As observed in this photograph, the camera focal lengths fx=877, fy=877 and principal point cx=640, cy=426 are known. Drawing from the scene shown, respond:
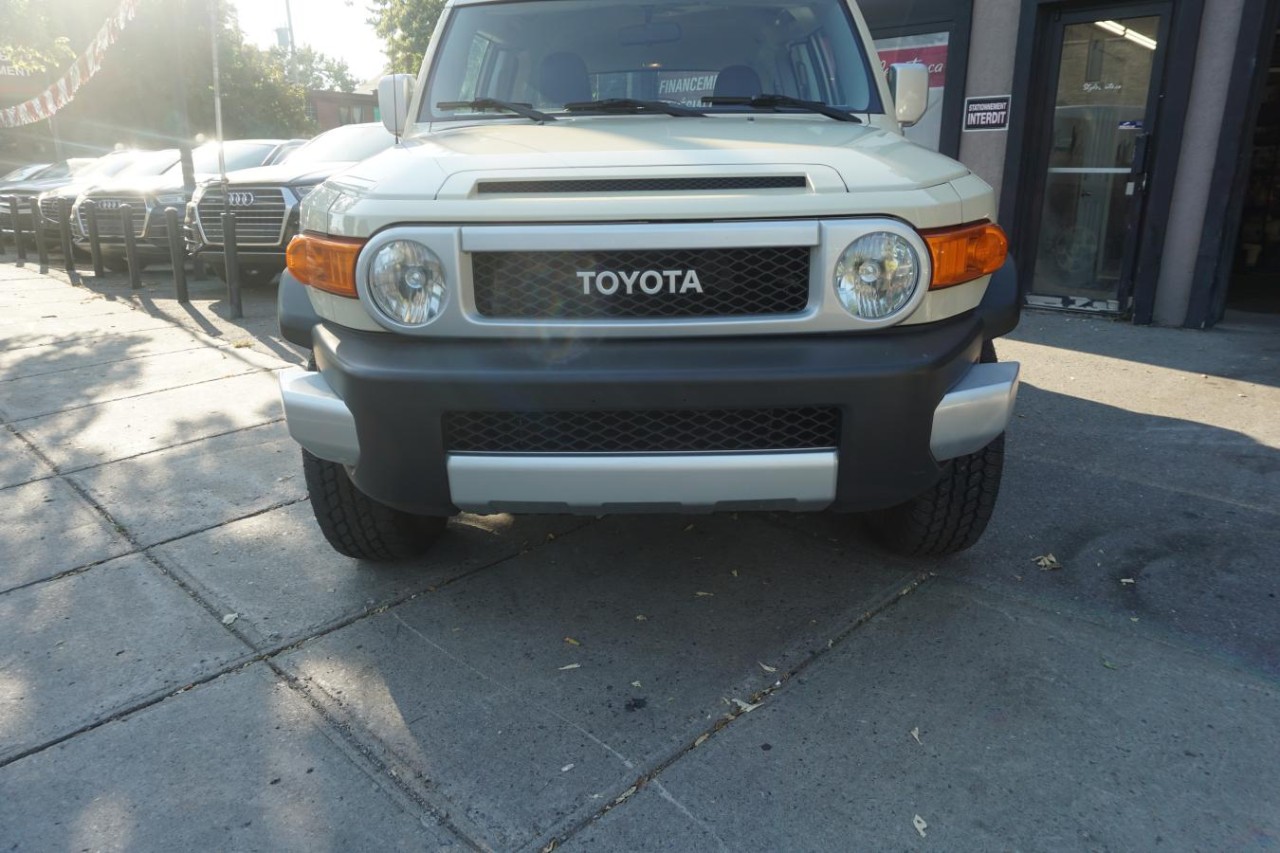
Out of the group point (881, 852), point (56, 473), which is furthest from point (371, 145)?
point (881, 852)

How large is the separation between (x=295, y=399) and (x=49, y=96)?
15.4 metres

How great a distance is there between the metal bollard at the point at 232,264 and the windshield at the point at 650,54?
5.08 m

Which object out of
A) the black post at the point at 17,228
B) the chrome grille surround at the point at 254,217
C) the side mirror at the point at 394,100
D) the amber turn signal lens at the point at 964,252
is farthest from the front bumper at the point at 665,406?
the black post at the point at 17,228

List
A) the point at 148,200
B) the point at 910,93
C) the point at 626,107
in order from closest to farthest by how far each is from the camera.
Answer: the point at 626,107 → the point at 910,93 → the point at 148,200

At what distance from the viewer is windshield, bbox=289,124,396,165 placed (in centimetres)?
930

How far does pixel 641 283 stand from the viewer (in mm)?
2168

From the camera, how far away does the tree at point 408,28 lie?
30.3 meters

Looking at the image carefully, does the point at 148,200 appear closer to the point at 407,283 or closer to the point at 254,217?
the point at 254,217

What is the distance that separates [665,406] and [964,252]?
886 millimetres

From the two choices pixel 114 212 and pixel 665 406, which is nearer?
pixel 665 406

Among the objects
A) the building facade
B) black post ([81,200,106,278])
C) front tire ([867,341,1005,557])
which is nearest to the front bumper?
front tire ([867,341,1005,557])

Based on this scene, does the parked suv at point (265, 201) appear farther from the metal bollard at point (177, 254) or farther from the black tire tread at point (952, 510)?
the black tire tread at point (952, 510)

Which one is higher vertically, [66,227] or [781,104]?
[781,104]

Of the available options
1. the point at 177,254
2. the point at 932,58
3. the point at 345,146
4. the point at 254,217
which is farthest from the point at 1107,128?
the point at 177,254
